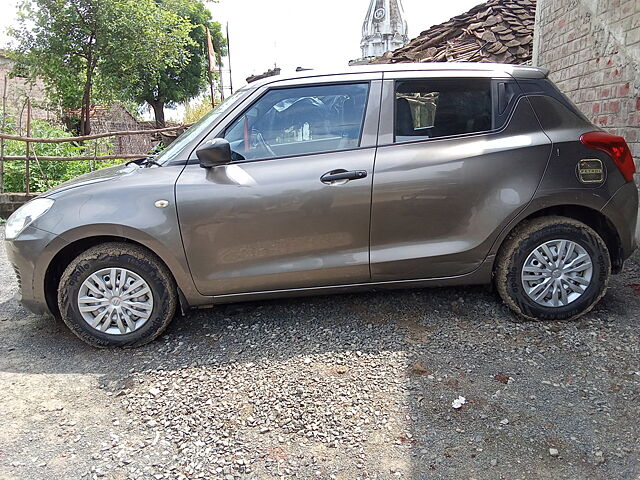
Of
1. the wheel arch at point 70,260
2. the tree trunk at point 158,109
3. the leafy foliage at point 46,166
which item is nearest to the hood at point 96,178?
the wheel arch at point 70,260

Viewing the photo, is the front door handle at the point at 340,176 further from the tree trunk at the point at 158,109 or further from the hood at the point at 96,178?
the tree trunk at the point at 158,109

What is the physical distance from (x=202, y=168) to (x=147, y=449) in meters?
1.73

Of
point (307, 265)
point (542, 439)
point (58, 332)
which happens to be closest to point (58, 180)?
point (58, 332)

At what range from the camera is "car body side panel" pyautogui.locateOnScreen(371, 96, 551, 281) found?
335cm

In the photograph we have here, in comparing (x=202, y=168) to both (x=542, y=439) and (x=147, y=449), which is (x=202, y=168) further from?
(x=542, y=439)

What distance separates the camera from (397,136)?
343 centimetres

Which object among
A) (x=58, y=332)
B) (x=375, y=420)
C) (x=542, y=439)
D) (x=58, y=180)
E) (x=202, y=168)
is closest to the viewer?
(x=542, y=439)

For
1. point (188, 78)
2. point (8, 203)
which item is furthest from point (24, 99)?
point (188, 78)

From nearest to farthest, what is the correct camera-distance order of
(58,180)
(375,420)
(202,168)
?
(375,420), (202,168), (58,180)

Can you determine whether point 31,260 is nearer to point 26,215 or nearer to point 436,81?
point 26,215

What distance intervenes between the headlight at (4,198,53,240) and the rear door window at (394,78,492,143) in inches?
95.4

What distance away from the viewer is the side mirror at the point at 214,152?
324 centimetres

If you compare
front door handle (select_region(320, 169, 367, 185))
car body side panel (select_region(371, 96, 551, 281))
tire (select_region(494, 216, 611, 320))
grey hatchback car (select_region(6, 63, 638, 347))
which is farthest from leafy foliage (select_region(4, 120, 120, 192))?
tire (select_region(494, 216, 611, 320))

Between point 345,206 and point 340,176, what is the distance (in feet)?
0.65
